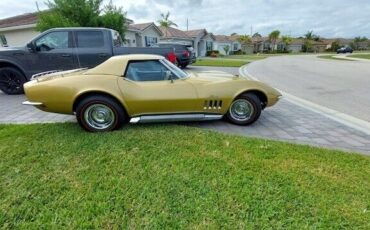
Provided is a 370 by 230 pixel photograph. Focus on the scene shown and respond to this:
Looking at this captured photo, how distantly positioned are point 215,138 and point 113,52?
502 cm

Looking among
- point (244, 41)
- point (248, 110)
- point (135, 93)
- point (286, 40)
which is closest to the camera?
point (135, 93)

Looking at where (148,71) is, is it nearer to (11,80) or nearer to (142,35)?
(11,80)

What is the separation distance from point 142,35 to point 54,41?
861 inches

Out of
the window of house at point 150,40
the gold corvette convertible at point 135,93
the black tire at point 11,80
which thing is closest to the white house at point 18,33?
the window of house at point 150,40

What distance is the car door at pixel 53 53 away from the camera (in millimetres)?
7695

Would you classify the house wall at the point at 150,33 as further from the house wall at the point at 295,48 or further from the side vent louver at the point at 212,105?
the house wall at the point at 295,48

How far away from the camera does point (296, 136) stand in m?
4.67

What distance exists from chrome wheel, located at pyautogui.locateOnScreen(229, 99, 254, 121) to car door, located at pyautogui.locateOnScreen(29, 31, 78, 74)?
16.9 feet

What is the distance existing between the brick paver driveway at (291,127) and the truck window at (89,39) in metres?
2.51

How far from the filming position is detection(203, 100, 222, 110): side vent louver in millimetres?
4758

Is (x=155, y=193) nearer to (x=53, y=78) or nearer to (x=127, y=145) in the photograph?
(x=127, y=145)

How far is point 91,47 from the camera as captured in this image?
7957mm

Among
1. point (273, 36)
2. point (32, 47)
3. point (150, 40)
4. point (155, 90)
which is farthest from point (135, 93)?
point (273, 36)

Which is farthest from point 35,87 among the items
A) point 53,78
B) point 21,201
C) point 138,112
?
point 21,201
